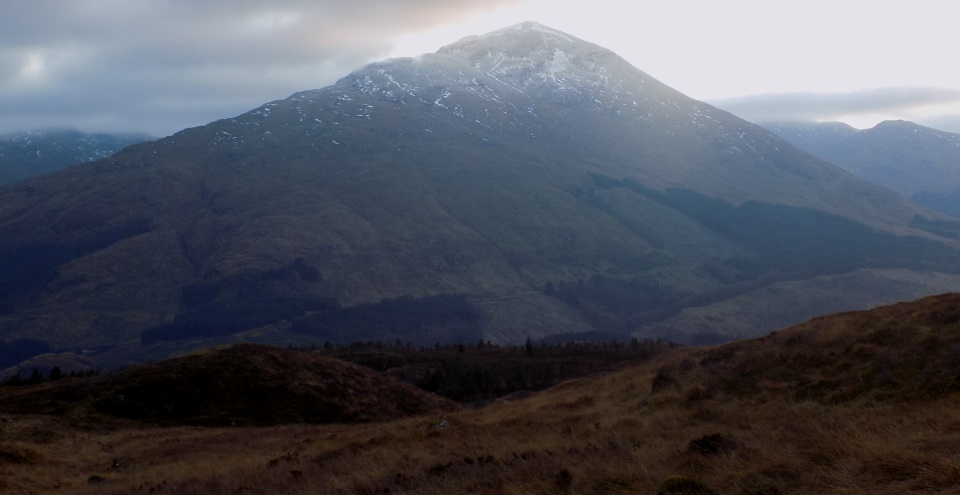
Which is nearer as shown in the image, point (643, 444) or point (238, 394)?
point (643, 444)

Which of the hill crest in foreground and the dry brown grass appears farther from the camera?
the hill crest in foreground

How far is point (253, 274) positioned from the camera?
647 feet

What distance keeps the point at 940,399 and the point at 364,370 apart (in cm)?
3613

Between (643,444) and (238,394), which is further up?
(643,444)

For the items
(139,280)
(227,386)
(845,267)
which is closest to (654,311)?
(845,267)

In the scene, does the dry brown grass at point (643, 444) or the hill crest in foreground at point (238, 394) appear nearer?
the dry brown grass at point (643, 444)

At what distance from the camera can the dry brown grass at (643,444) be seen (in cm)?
1321

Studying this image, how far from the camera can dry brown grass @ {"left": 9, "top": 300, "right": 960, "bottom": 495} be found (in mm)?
13211

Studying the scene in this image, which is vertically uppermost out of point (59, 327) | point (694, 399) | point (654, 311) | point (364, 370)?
point (694, 399)

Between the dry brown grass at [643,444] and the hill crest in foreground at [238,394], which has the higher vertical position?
the dry brown grass at [643,444]

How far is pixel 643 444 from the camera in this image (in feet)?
57.9

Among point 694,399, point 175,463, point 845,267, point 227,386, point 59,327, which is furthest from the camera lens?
point 845,267

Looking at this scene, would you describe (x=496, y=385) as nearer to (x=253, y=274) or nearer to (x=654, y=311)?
(x=654, y=311)

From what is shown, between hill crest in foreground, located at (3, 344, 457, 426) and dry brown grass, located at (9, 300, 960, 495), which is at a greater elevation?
dry brown grass, located at (9, 300, 960, 495)
